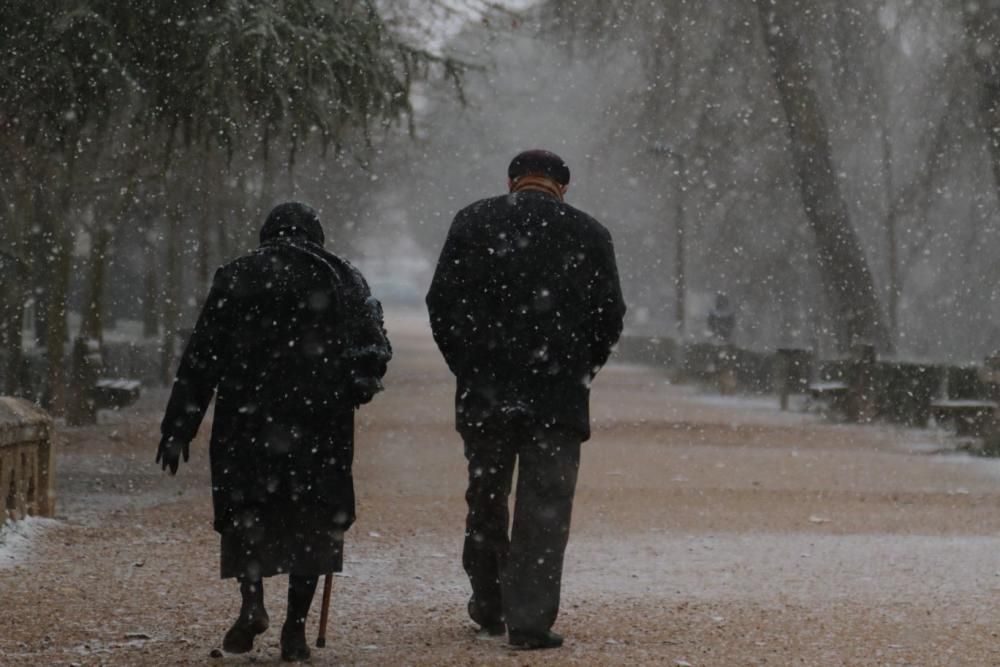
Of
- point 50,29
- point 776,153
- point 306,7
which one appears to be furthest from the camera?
point 776,153

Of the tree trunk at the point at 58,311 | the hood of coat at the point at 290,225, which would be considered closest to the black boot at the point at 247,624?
the hood of coat at the point at 290,225

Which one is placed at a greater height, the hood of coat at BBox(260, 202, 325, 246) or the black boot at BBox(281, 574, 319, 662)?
the hood of coat at BBox(260, 202, 325, 246)

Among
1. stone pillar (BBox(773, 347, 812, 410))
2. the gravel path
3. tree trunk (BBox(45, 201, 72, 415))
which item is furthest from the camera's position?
stone pillar (BBox(773, 347, 812, 410))

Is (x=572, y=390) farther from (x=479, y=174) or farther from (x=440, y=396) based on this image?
(x=479, y=174)

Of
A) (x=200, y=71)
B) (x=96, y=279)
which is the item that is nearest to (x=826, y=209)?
(x=96, y=279)

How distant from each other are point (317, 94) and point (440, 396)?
50.2 feet

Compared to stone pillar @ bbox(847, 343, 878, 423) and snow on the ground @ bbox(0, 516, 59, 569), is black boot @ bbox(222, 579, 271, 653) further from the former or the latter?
stone pillar @ bbox(847, 343, 878, 423)

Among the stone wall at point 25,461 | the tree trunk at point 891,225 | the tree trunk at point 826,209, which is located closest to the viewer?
the stone wall at point 25,461

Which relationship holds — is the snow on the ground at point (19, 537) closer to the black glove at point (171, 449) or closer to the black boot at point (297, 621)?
the black glove at point (171, 449)

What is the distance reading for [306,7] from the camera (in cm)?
1113

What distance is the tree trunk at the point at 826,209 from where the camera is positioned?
74.3 ft

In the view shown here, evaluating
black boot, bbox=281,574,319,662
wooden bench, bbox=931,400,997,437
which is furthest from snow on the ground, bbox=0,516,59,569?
wooden bench, bbox=931,400,997,437

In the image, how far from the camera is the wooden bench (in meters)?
17.5

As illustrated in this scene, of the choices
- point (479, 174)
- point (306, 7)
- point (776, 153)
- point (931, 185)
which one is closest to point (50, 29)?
point (306, 7)
